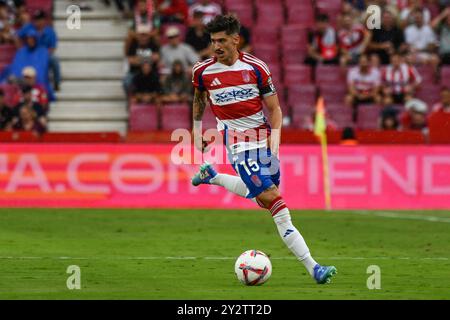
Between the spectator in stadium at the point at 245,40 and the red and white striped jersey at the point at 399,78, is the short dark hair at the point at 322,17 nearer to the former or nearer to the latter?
the spectator in stadium at the point at 245,40

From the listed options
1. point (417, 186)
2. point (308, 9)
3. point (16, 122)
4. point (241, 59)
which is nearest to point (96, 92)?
point (16, 122)

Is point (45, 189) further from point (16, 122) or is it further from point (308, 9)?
point (308, 9)

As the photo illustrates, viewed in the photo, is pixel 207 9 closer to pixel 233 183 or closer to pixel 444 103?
pixel 444 103

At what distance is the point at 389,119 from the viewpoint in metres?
23.5

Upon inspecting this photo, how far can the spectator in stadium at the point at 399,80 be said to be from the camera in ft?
81.0

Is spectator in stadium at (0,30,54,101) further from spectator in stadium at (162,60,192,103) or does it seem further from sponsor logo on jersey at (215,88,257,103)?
sponsor logo on jersey at (215,88,257,103)

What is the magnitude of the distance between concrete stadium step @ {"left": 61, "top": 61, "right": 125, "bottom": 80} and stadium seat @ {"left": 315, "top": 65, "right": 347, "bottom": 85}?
416cm

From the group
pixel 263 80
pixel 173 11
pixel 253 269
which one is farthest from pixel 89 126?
pixel 253 269

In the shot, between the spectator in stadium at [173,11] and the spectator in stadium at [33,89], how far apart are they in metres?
3.32

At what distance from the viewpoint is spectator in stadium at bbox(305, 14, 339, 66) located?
25562 millimetres

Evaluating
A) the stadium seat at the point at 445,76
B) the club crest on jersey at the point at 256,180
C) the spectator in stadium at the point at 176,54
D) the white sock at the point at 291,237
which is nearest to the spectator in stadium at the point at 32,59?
the spectator in stadium at the point at 176,54

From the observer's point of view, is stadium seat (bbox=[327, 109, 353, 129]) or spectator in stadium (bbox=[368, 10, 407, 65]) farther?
spectator in stadium (bbox=[368, 10, 407, 65])

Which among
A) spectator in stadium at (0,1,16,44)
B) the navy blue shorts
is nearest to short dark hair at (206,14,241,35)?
the navy blue shorts
